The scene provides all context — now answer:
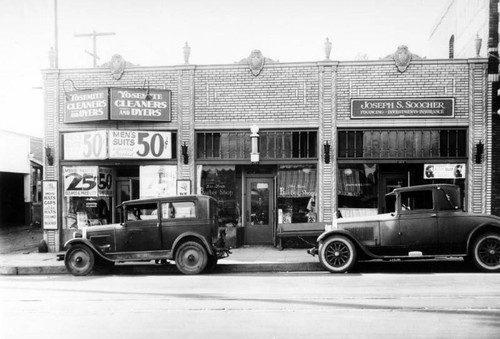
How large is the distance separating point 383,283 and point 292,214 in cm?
608

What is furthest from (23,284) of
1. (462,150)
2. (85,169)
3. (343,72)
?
(462,150)

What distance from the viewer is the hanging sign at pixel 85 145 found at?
1524cm

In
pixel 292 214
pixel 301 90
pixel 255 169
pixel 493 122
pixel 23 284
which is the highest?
pixel 301 90

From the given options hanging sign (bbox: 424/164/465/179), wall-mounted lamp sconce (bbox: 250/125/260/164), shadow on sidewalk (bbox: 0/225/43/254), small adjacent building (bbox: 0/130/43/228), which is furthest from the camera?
small adjacent building (bbox: 0/130/43/228)

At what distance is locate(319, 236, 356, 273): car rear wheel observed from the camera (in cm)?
1100

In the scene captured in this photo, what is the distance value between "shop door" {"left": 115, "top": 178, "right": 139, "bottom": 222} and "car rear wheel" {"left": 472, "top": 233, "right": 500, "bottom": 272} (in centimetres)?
1053

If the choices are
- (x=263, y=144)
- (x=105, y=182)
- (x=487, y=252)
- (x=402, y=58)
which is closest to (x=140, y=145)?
(x=105, y=182)

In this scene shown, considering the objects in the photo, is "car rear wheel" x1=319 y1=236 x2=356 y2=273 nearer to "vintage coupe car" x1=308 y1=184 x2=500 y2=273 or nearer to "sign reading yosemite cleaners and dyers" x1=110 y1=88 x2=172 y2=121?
"vintage coupe car" x1=308 y1=184 x2=500 y2=273

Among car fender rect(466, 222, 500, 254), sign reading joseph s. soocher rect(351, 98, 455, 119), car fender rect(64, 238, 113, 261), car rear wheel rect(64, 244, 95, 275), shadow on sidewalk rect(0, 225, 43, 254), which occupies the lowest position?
shadow on sidewalk rect(0, 225, 43, 254)

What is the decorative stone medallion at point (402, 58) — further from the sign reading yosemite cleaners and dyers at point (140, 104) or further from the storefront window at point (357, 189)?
the sign reading yosemite cleaners and dyers at point (140, 104)

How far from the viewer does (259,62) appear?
1515 cm

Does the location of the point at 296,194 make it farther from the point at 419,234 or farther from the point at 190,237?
the point at 419,234

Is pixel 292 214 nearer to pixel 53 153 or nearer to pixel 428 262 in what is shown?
pixel 428 262

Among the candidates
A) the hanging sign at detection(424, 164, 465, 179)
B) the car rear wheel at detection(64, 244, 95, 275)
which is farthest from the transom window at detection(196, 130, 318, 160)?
the car rear wheel at detection(64, 244, 95, 275)
